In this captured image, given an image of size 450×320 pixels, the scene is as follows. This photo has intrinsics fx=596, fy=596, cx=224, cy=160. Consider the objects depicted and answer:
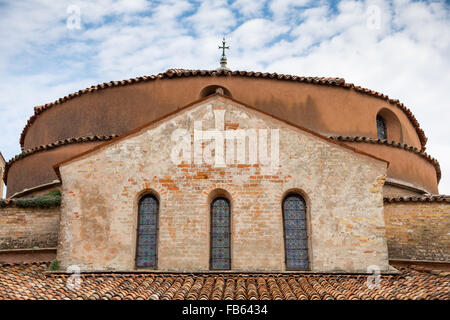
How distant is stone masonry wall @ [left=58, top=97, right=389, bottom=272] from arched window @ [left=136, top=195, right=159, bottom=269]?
0.60ft

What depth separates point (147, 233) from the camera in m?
13.3

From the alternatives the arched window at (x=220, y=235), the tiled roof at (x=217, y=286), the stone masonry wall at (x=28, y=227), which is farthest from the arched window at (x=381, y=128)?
the stone masonry wall at (x=28, y=227)

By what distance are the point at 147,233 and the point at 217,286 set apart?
2.42 meters

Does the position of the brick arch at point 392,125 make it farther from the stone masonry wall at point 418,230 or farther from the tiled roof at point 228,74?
the stone masonry wall at point 418,230

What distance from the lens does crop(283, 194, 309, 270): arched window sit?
12992 millimetres

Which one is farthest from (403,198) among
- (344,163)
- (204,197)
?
(204,197)

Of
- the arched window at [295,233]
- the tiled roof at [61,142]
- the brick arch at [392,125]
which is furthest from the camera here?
the brick arch at [392,125]

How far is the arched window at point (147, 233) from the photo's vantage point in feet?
42.7

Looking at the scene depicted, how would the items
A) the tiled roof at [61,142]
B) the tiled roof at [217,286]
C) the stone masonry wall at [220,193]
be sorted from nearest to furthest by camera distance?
1. the tiled roof at [217,286]
2. the stone masonry wall at [220,193]
3. the tiled roof at [61,142]

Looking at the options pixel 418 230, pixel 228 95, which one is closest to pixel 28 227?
pixel 228 95

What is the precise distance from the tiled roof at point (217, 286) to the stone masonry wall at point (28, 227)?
84.1 inches

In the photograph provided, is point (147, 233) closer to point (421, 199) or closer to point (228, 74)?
point (228, 74)
